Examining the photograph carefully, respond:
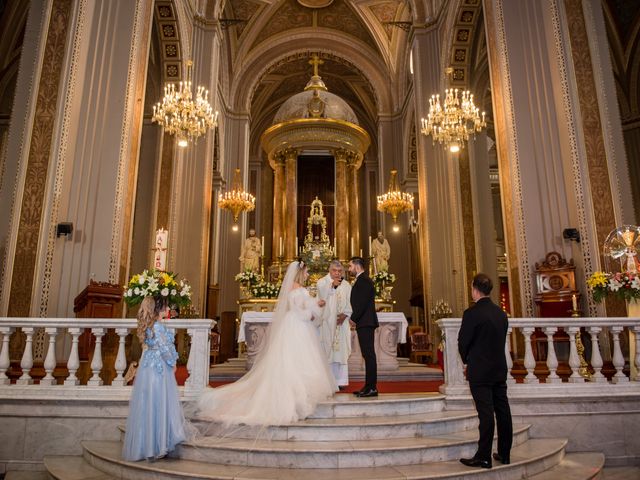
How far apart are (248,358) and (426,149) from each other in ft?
25.4

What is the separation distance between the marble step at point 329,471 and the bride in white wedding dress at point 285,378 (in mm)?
614

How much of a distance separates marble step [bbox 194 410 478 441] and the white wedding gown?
7cm

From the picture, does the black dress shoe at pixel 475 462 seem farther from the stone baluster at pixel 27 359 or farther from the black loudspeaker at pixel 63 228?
the black loudspeaker at pixel 63 228

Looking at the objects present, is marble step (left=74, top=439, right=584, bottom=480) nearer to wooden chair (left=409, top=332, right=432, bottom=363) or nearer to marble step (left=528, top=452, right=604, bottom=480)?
marble step (left=528, top=452, right=604, bottom=480)

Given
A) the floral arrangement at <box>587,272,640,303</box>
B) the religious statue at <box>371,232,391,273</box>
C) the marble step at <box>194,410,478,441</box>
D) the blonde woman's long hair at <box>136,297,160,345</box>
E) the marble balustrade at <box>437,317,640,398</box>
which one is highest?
the religious statue at <box>371,232,391,273</box>

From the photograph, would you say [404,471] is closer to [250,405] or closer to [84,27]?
[250,405]

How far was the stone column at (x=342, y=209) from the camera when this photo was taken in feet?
51.8

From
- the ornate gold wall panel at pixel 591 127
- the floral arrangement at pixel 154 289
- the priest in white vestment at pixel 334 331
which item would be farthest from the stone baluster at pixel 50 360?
the ornate gold wall panel at pixel 591 127

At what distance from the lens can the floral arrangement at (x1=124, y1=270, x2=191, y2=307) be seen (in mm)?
5879

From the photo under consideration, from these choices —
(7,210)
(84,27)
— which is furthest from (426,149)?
(7,210)

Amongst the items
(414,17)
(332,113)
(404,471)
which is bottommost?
(404,471)

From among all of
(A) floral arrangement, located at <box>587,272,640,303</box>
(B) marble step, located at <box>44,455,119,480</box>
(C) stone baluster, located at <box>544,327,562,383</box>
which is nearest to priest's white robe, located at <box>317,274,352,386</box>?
(C) stone baluster, located at <box>544,327,562,383</box>

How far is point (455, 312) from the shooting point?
11.7 meters

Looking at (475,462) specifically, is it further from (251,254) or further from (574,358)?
(251,254)
